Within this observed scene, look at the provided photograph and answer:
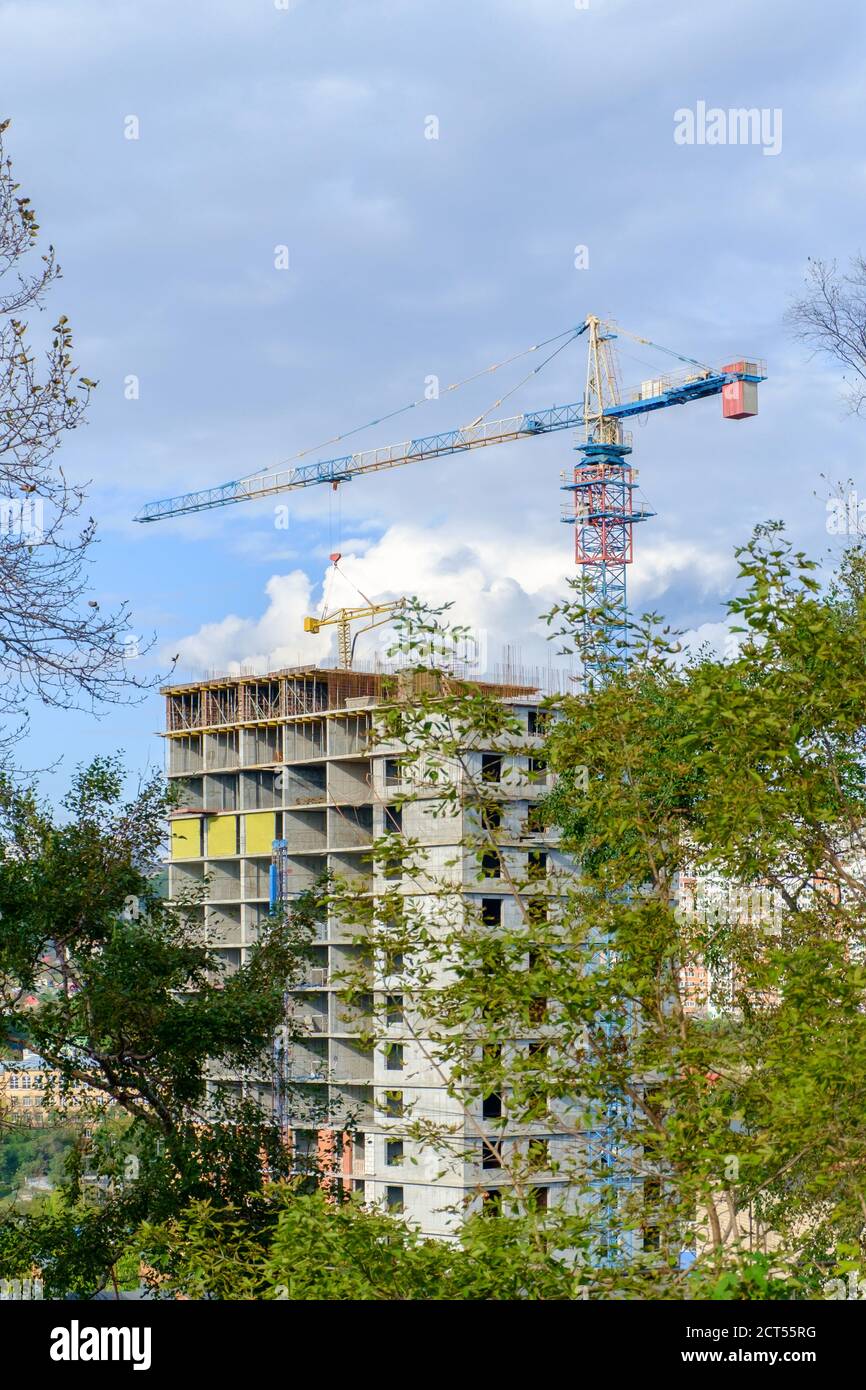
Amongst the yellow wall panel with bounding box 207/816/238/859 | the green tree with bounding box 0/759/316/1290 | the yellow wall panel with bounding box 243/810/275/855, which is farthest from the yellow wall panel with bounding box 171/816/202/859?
the green tree with bounding box 0/759/316/1290

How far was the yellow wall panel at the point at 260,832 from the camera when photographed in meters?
73.6

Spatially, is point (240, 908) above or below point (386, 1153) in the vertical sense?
above

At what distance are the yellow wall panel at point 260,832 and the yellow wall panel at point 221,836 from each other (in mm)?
1060

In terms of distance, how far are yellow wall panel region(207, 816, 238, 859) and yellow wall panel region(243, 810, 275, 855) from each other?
3.48 feet

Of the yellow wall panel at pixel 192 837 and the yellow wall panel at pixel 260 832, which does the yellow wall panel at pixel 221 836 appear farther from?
the yellow wall panel at pixel 260 832

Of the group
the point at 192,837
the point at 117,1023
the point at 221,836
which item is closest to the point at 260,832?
the point at 221,836

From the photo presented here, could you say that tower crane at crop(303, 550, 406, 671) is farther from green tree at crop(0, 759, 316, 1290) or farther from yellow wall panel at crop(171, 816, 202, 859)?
green tree at crop(0, 759, 316, 1290)

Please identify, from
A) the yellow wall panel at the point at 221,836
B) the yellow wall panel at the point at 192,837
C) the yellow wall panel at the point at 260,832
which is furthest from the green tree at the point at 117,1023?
the yellow wall panel at the point at 192,837

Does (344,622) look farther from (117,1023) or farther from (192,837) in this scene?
(117,1023)

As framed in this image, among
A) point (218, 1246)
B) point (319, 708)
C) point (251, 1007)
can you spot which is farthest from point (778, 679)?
point (319, 708)

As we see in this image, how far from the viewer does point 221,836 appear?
7650 centimetres

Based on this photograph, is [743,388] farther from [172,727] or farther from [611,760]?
[611,760]

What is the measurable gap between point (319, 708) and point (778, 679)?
211 ft
